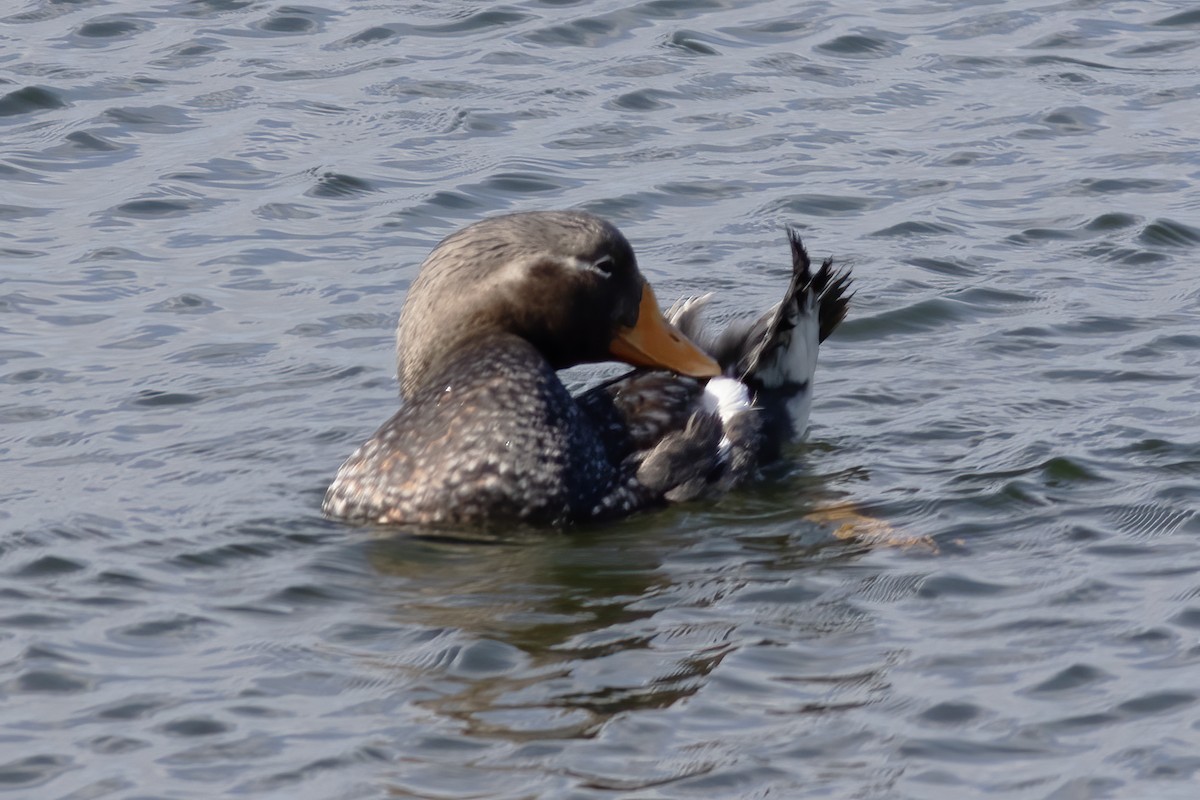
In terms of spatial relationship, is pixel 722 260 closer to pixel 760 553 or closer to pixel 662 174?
pixel 662 174

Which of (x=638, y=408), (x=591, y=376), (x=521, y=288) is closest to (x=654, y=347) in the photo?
(x=638, y=408)

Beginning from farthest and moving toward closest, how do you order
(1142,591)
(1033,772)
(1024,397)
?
(1024,397) < (1142,591) < (1033,772)

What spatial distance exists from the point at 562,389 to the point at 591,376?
1.84 metres

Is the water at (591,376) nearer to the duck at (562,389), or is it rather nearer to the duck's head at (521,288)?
the duck at (562,389)

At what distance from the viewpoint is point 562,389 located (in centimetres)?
746

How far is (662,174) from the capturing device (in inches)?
446

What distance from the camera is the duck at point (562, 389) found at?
23.6 feet

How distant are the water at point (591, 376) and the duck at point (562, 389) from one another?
168 mm

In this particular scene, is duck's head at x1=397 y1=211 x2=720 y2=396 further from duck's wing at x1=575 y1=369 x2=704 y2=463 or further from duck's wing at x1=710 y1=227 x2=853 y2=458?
duck's wing at x1=710 y1=227 x2=853 y2=458

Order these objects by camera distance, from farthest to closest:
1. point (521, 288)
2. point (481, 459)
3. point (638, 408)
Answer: point (638, 408) → point (521, 288) → point (481, 459)

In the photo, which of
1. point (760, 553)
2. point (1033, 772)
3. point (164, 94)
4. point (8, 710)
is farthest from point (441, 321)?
point (164, 94)

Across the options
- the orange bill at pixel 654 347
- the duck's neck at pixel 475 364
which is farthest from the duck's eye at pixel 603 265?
the duck's neck at pixel 475 364

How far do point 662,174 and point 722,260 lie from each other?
127 centimetres

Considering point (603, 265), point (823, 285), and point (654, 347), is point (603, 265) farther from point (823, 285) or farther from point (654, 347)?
point (823, 285)
